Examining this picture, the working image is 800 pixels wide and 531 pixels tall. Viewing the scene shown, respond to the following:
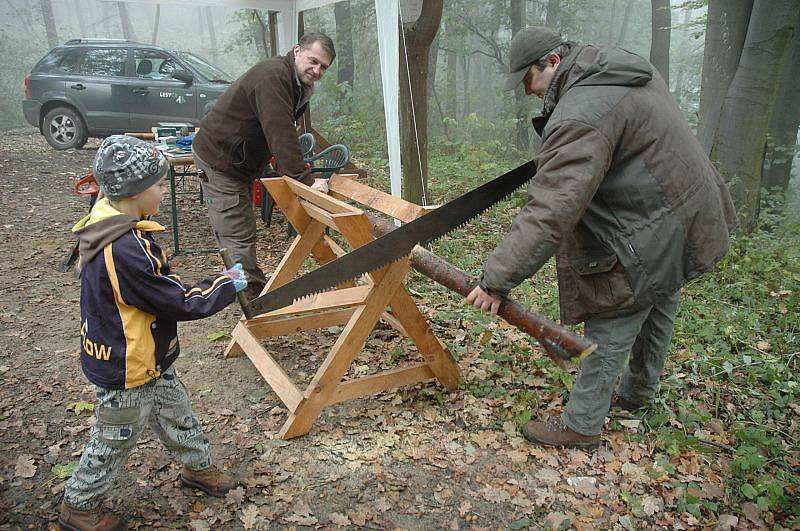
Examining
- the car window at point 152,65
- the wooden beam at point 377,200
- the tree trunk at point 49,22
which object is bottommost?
the wooden beam at point 377,200

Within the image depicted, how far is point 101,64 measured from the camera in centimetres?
1164

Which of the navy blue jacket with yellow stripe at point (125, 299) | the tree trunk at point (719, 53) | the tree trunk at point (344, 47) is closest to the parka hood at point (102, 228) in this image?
the navy blue jacket with yellow stripe at point (125, 299)

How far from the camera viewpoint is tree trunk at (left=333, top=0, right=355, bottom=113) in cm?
1381

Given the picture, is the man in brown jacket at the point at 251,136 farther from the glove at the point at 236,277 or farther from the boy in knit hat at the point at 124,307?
the boy in knit hat at the point at 124,307

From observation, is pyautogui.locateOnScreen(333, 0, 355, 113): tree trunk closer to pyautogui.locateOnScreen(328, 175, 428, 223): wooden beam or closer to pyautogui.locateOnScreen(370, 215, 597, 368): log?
pyautogui.locateOnScreen(328, 175, 428, 223): wooden beam

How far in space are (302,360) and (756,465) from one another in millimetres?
3038

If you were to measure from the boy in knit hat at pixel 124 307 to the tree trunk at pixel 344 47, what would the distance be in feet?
40.2

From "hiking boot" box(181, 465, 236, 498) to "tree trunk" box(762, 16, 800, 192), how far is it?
8168 mm

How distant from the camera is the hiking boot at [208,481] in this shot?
284cm

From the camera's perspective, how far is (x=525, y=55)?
261 centimetres

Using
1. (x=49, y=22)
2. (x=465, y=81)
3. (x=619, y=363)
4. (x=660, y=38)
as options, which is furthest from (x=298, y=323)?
(x=49, y=22)

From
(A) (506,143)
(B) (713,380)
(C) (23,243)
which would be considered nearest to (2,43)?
(C) (23,243)

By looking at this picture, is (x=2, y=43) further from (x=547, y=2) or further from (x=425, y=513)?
(x=425, y=513)

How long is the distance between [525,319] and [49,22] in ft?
73.2
